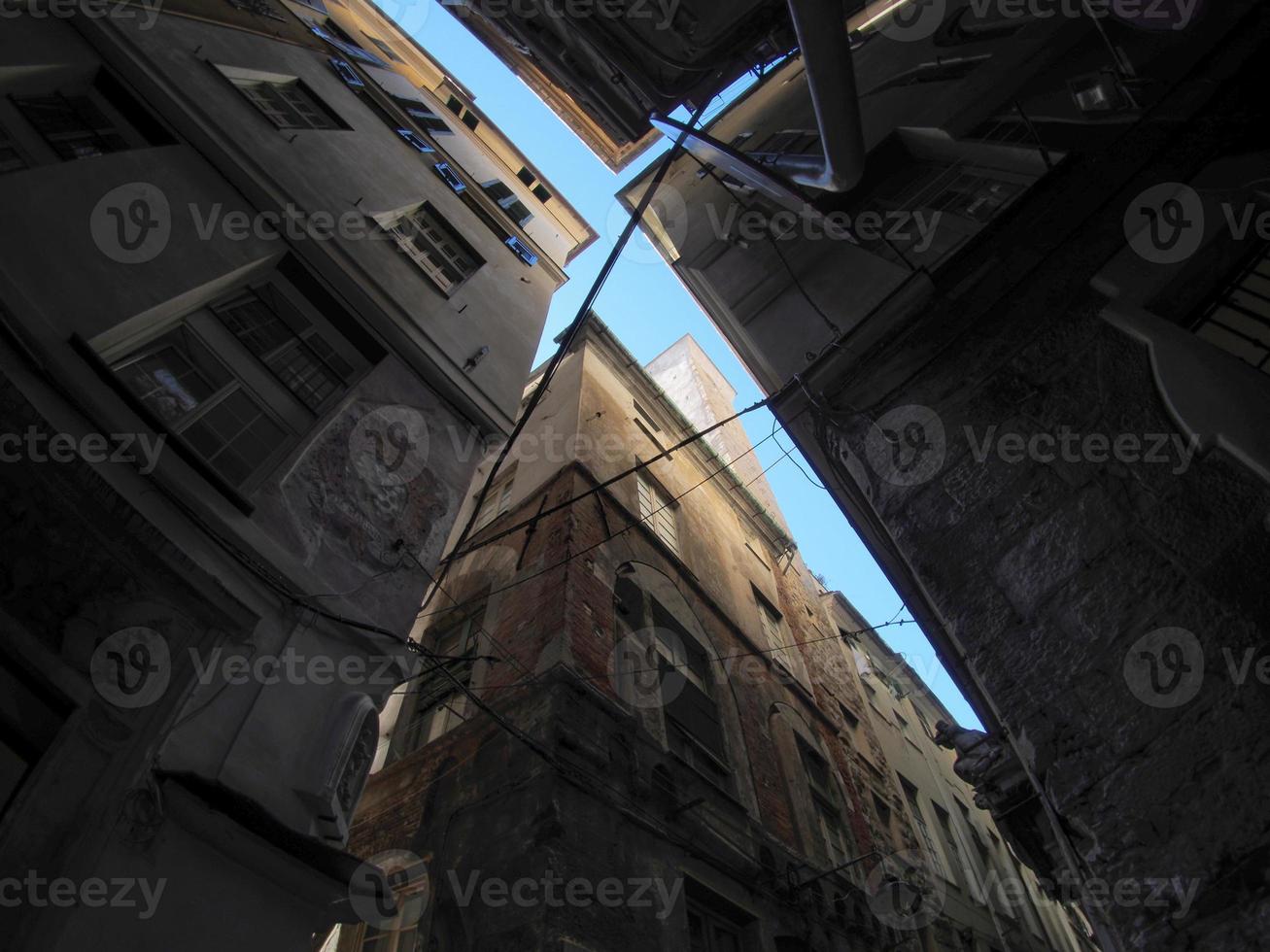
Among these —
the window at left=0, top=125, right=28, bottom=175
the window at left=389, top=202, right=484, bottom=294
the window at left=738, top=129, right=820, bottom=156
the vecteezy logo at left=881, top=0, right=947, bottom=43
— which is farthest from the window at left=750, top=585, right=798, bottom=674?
the window at left=0, top=125, right=28, bottom=175

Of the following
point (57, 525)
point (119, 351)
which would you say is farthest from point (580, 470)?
point (57, 525)

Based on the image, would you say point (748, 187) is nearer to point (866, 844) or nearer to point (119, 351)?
point (119, 351)

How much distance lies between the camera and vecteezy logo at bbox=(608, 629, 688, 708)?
28.9 ft

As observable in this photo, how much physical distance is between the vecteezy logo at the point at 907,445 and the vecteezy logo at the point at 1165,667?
6.10 feet

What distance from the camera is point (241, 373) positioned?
624 cm

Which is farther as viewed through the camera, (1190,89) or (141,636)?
(1190,89)

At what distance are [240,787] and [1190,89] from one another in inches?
346

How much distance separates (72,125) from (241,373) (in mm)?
2792

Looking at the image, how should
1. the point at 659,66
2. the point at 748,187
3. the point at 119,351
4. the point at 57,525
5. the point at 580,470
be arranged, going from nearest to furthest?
the point at 57,525 → the point at 119,351 → the point at 659,66 → the point at 748,187 → the point at 580,470

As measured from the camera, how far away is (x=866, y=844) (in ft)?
40.8

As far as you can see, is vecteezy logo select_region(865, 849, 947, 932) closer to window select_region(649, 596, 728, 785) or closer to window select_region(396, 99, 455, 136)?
window select_region(649, 596, 728, 785)

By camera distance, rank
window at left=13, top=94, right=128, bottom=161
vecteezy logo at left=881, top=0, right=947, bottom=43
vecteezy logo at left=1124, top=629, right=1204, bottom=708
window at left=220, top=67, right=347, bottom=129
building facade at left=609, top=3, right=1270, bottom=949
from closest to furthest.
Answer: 1. building facade at left=609, top=3, right=1270, bottom=949
2. vecteezy logo at left=1124, top=629, right=1204, bottom=708
3. window at left=13, top=94, right=128, bottom=161
4. window at left=220, top=67, right=347, bottom=129
5. vecteezy logo at left=881, top=0, right=947, bottom=43

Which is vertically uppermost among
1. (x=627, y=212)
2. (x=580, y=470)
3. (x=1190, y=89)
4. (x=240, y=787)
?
(x=627, y=212)

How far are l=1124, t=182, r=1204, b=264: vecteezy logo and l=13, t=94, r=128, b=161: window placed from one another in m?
8.60
